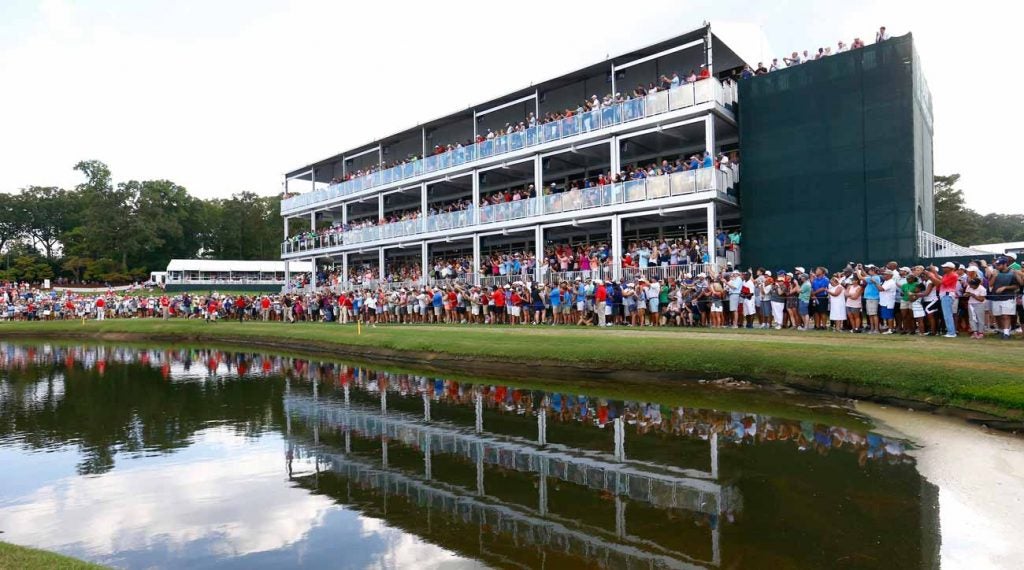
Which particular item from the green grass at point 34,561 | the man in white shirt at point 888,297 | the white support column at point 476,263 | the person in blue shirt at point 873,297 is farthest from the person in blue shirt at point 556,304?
the green grass at point 34,561

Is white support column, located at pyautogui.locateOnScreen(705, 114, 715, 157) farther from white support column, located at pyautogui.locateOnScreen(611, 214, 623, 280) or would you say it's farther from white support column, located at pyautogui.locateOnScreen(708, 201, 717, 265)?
white support column, located at pyautogui.locateOnScreen(611, 214, 623, 280)

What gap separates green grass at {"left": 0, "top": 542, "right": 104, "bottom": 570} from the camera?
16.6 ft

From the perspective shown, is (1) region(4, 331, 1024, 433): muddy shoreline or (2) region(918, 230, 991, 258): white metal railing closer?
(1) region(4, 331, 1024, 433): muddy shoreline

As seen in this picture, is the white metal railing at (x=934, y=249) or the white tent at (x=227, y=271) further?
the white tent at (x=227, y=271)

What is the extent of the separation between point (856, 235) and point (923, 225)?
3753 millimetres

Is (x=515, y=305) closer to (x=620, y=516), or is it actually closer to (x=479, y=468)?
(x=479, y=468)

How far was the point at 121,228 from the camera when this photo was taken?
289 ft

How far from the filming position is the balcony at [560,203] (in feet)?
87.3

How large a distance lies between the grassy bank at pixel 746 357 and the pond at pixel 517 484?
0.81 metres

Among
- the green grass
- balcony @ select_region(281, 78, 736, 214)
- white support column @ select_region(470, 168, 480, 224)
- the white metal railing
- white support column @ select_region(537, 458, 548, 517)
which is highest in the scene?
balcony @ select_region(281, 78, 736, 214)

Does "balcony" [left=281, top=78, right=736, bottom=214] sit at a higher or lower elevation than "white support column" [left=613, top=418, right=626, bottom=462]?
higher

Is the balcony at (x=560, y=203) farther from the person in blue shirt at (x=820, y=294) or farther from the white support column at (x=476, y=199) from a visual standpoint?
the person in blue shirt at (x=820, y=294)

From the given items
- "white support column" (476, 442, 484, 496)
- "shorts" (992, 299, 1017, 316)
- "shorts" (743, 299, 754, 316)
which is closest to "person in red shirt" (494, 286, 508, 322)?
"shorts" (743, 299, 754, 316)

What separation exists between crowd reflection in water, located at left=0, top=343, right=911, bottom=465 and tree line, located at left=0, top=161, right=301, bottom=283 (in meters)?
71.3
